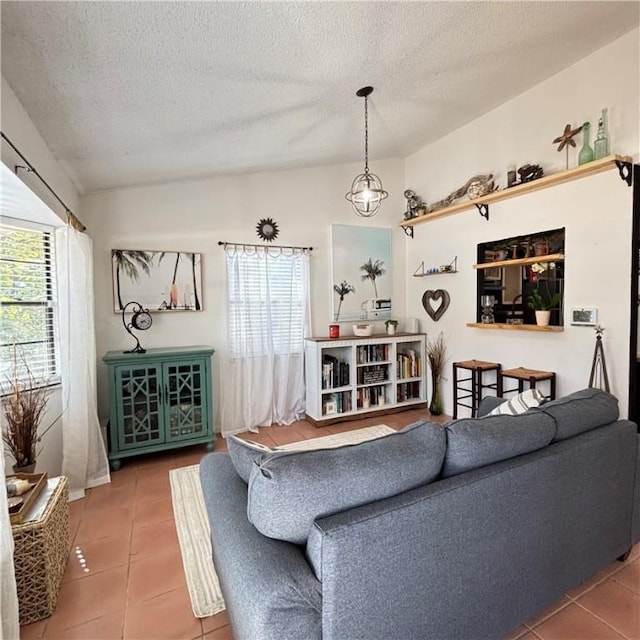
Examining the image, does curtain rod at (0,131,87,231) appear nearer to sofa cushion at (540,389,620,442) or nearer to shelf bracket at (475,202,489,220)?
sofa cushion at (540,389,620,442)

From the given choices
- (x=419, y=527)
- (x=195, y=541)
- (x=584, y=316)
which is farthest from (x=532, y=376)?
(x=195, y=541)

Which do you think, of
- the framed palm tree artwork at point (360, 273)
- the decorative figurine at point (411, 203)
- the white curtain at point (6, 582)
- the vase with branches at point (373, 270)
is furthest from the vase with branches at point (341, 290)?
the white curtain at point (6, 582)

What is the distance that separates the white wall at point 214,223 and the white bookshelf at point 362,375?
1.24 ft

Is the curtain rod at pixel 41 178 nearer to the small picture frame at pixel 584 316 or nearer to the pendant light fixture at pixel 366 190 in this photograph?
the pendant light fixture at pixel 366 190

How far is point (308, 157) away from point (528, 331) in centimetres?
274

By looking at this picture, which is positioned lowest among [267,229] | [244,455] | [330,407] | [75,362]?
[330,407]

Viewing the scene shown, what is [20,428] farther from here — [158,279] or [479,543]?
[479,543]

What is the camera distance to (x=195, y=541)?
6.76 feet

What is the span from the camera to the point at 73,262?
2564 millimetres

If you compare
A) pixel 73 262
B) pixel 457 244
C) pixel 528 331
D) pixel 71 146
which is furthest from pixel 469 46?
pixel 73 262

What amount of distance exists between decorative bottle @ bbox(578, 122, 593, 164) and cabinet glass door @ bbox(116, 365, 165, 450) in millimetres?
3779

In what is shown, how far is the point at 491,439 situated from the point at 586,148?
8.86ft

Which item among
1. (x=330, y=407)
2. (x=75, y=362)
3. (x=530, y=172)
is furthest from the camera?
(x=330, y=407)

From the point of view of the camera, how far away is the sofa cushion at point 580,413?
5.00ft
